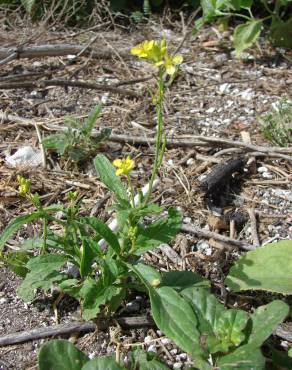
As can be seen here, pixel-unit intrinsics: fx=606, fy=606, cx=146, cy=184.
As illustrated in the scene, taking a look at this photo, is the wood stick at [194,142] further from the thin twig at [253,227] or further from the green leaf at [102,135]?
the thin twig at [253,227]

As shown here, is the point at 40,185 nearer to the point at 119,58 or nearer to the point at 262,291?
the point at 262,291

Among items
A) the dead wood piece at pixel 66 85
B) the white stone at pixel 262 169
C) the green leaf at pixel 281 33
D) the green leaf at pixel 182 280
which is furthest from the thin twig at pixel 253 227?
the green leaf at pixel 281 33

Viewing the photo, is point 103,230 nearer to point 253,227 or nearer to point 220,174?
point 253,227

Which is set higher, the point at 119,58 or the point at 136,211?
the point at 136,211

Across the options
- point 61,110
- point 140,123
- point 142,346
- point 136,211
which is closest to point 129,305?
point 142,346

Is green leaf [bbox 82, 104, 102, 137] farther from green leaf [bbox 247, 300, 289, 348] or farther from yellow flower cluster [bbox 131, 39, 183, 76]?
green leaf [bbox 247, 300, 289, 348]

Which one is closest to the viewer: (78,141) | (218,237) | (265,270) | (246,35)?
(265,270)

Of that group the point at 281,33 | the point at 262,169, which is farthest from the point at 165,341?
the point at 281,33
